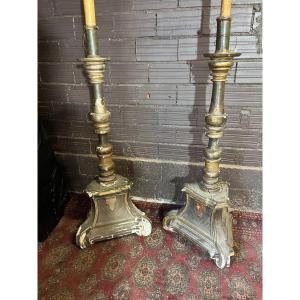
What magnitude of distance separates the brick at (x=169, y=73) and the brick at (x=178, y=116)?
160mm

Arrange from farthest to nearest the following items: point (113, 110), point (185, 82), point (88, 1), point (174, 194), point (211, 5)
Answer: point (174, 194) < point (113, 110) < point (185, 82) < point (211, 5) < point (88, 1)

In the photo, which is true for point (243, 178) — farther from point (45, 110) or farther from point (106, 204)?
point (45, 110)

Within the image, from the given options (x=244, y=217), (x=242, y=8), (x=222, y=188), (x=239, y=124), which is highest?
(x=242, y=8)

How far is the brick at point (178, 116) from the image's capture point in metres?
1.60

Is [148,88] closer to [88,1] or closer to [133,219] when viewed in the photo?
[88,1]

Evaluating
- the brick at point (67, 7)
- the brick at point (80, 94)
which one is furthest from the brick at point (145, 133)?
the brick at point (67, 7)

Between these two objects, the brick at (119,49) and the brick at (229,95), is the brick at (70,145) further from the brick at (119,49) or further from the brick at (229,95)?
the brick at (229,95)

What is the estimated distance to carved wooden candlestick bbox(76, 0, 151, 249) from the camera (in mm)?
1427

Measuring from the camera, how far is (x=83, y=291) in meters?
1.29

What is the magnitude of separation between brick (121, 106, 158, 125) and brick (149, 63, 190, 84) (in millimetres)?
179

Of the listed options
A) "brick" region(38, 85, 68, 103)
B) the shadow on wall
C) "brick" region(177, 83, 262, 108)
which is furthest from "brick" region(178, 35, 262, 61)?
"brick" region(38, 85, 68, 103)

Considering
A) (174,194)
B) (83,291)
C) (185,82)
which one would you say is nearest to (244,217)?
(174,194)

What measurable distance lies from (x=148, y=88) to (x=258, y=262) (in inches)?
42.9

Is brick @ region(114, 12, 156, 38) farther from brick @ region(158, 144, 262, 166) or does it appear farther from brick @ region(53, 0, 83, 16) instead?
brick @ region(158, 144, 262, 166)
